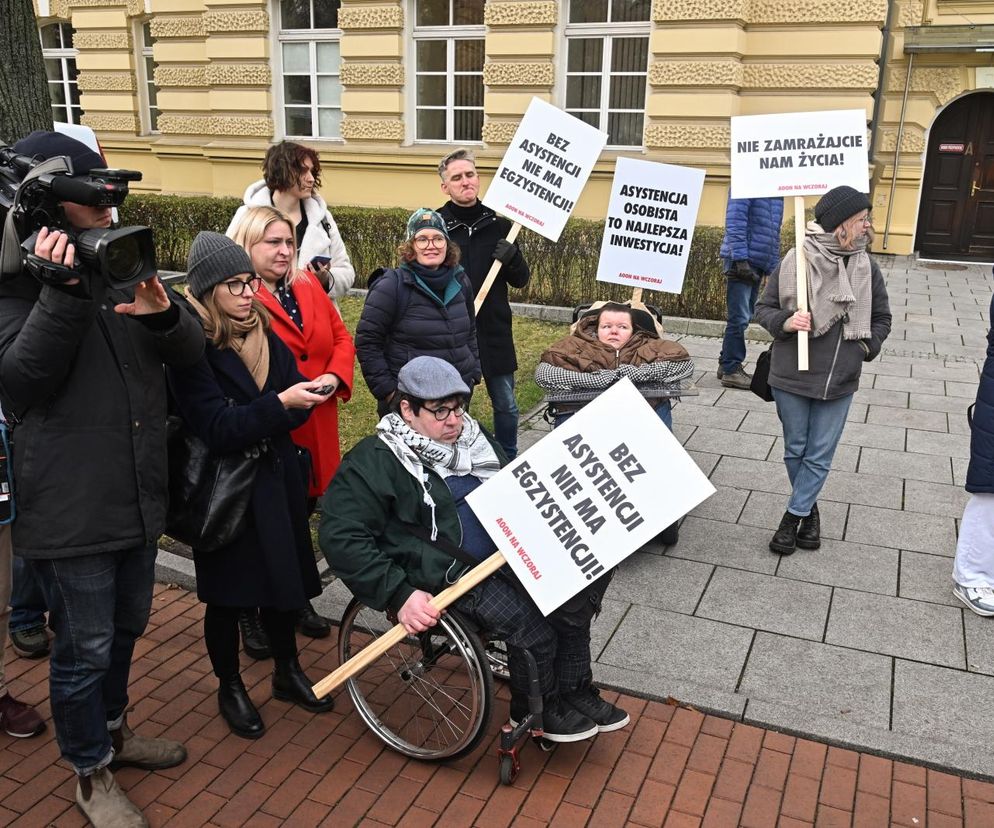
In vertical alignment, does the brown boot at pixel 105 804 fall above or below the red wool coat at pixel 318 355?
below

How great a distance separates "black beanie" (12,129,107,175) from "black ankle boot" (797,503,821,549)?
3892mm

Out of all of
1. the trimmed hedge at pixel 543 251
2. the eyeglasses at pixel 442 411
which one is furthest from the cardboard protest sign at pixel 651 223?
the trimmed hedge at pixel 543 251

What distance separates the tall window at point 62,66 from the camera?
19.5 metres

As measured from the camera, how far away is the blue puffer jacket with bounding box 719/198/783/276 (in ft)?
26.0

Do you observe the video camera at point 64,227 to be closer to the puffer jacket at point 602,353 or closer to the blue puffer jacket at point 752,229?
the puffer jacket at point 602,353

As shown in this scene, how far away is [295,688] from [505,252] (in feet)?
9.15

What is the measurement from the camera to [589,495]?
308cm

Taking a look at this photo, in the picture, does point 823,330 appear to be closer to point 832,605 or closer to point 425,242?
point 832,605

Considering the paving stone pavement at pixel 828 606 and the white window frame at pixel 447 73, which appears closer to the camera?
the paving stone pavement at pixel 828 606

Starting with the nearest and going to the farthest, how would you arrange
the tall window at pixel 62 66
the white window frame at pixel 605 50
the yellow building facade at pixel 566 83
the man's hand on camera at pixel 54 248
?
the man's hand on camera at pixel 54 248 → the yellow building facade at pixel 566 83 → the white window frame at pixel 605 50 → the tall window at pixel 62 66

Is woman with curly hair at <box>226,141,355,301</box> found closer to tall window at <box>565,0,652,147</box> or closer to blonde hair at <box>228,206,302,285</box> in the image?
blonde hair at <box>228,206,302,285</box>

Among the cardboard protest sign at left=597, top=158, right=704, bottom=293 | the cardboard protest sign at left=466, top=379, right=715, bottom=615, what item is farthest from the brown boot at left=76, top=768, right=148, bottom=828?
the cardboard protest sign at left=597, top=158, right=704, bottom=293

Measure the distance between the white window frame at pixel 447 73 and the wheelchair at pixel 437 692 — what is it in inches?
501

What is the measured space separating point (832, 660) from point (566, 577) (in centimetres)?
163
